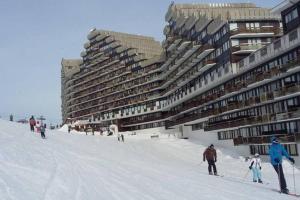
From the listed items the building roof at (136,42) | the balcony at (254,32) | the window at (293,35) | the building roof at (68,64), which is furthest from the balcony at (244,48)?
the building roof at (68,64)

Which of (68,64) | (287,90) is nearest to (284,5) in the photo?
(287,90)

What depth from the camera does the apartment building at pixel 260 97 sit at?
1736 inches

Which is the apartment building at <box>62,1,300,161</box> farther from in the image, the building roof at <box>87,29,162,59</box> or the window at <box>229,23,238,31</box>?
the building roof at <box>87,29,162,59</box>

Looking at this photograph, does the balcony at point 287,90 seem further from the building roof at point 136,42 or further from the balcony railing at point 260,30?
the building roof at point 136,42

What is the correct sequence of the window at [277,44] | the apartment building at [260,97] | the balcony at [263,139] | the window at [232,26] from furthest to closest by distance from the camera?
1. the window at [232,26]
2. the window at [277,44]
3. the apartment building at [260,97]
4. the balcony at [263,139]

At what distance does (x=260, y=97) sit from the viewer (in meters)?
49.7

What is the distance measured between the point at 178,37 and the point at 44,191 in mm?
74443

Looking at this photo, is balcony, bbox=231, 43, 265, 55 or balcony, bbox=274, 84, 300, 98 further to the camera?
balcony, bbox=231, 43, 265, 55

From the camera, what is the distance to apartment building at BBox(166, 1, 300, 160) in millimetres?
44094

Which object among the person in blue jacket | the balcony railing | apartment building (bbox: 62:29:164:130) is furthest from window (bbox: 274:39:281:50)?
apartment building (bbox: 62:29:164:130)

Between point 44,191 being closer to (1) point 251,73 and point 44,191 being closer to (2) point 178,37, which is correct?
(1) point 251,73

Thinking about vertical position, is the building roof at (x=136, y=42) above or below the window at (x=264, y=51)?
above

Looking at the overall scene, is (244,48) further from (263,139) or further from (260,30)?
(263,139)

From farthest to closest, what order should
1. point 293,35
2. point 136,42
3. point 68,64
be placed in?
point 68,64, point 136,42, point 293,35
